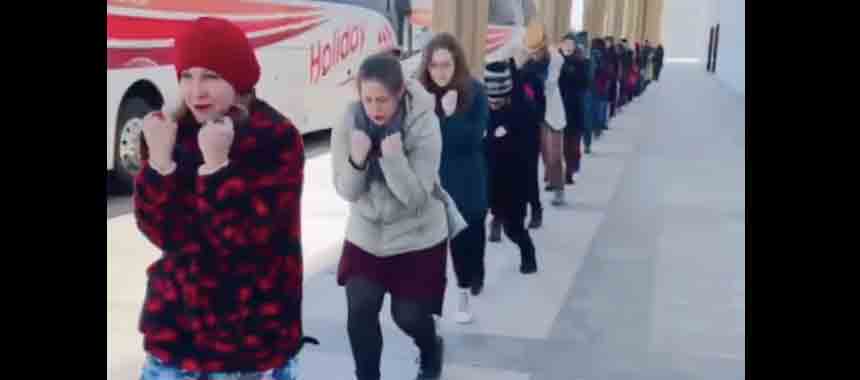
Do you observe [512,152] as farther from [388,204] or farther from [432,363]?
[388,204]

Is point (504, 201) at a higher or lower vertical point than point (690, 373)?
higher

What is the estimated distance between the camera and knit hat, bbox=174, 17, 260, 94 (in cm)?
233

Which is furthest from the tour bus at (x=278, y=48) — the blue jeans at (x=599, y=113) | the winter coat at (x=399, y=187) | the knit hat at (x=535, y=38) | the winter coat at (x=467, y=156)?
the blue jeans at (x=599, y=113)

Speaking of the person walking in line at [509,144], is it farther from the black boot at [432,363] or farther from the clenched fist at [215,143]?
the clenched fist at [215,143]

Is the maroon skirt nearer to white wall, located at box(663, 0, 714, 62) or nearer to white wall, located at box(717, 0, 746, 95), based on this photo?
white wall, located at box(717, 0, 746, 95)

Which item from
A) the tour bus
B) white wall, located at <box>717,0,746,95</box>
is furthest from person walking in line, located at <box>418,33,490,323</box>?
white wall, located at <box>717,0,746,95</box>

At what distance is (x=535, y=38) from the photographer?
677 cm

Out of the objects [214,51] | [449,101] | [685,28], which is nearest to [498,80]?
[449,101]

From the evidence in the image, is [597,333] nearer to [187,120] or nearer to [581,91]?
[187,120]

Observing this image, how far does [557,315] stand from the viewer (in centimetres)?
524

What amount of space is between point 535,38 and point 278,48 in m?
4.49

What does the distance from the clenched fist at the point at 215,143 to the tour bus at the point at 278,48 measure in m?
2.18
